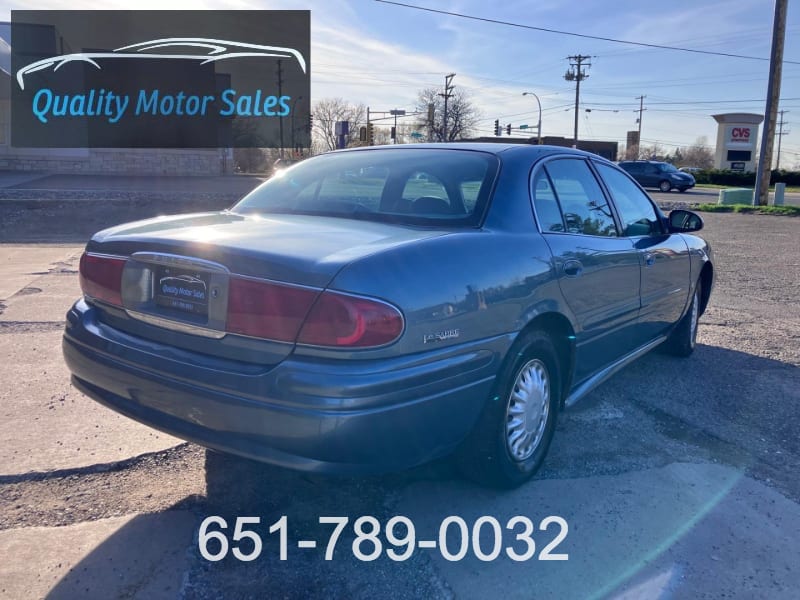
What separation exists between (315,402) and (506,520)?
117 centimetres

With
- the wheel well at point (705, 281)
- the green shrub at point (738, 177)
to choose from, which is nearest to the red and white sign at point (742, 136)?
the green shrub at point (738, 177)

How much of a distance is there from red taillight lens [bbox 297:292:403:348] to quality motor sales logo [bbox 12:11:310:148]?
2860 cm

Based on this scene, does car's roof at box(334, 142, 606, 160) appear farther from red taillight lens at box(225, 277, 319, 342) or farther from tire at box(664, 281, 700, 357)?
→ tire at box(664, 281, 700, 357)

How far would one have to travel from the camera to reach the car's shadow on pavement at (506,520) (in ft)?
8.10

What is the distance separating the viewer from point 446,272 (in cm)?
258

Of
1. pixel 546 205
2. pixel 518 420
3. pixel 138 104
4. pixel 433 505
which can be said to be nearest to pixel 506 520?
pixel 433 505

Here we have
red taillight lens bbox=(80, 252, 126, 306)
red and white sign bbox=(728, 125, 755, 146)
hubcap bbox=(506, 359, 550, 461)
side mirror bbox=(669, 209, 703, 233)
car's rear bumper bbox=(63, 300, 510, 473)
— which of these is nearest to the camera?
car's rear bumper bbox=(63, 300, 510, 473)

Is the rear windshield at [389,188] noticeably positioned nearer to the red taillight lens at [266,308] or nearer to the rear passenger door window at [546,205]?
the rear passenger door window at [546,205]

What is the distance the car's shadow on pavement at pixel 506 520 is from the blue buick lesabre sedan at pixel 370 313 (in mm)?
312

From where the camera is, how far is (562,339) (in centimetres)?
339

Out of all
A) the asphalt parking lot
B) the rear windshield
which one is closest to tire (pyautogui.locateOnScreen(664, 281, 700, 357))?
the asphalt parking lot

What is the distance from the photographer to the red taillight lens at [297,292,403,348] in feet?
7.52

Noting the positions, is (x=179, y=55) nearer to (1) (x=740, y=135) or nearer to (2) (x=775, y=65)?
(2) (x=775, y=65)

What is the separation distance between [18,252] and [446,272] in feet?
32.2
